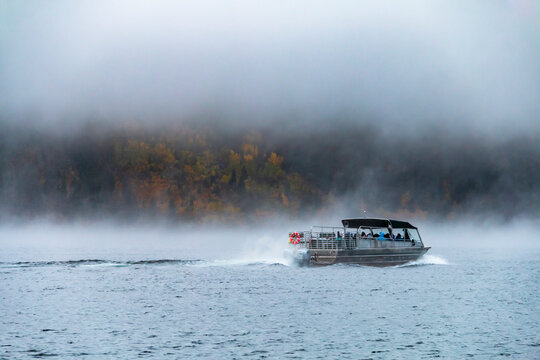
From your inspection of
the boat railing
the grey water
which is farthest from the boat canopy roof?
the grey water

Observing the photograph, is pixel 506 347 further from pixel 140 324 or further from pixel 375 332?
pixel 140 324

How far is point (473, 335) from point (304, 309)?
15446mm

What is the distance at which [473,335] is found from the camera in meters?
45.3

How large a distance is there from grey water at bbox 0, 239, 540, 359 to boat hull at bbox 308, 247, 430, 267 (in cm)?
167

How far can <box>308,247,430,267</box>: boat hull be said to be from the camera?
8156 centimetres

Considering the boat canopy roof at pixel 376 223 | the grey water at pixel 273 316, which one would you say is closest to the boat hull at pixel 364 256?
the grey water at pixel 273 316

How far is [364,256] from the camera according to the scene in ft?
273

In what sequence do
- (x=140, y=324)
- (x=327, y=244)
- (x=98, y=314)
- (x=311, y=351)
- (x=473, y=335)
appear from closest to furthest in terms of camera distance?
(x=311, y=351) < (x=473, y=335) < (x=140, y=324) < (x=98, y=314) < (x=327, y=244)

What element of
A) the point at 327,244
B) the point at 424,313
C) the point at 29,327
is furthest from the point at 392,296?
the point at 29,327

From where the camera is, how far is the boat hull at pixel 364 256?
81.6 meters

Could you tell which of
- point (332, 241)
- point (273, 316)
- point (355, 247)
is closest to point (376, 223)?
point (355, 247)

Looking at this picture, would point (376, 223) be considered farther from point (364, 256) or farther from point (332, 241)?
point (332, 241)

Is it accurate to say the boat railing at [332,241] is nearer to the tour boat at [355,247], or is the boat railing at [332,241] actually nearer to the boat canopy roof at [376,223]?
the tour boat at [355,247]

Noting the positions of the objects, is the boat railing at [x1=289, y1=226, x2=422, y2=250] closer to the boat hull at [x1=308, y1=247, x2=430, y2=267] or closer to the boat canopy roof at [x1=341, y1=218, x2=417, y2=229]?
the boat hull at [x1=308, y1=247, x2=430, y2=267]
